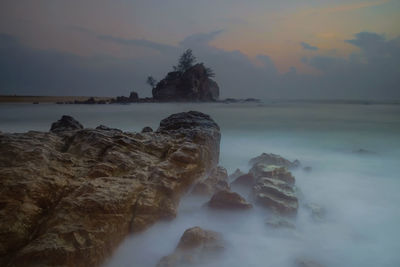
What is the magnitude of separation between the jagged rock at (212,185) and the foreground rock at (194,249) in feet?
2.77

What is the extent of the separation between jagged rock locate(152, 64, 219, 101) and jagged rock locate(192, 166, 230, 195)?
24.3 meters

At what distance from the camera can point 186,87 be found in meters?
28.4

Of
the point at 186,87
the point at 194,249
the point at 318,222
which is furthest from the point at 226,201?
the point at 186,87

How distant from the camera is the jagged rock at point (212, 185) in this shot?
3.15m

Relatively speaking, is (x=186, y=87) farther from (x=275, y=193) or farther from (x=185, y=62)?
(x=275, y=193)

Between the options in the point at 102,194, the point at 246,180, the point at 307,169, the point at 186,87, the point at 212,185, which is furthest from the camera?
the point at 186,87

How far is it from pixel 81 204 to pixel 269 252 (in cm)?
200

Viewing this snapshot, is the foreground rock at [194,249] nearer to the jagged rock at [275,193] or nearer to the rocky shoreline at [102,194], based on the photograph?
the rocky shoreline at [102,194]

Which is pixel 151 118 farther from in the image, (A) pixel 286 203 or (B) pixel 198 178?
(A) pixel 286 203

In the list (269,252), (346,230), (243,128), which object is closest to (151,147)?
(269,252)

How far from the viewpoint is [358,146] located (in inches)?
311

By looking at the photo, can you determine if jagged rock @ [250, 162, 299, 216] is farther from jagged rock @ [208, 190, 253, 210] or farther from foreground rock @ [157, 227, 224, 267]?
foreground rock @ [157, 227, 224, 267]

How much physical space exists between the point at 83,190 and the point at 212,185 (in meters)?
1.86

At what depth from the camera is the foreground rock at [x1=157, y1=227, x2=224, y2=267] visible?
2.04m
